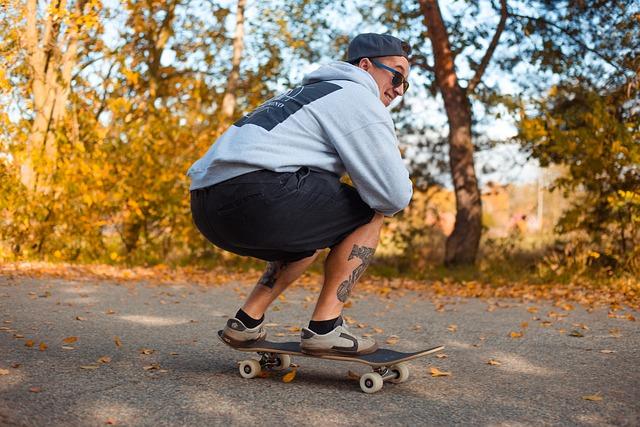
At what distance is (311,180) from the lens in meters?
3.22

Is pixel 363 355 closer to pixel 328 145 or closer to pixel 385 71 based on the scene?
pixel 328 145

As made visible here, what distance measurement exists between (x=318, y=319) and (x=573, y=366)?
56.1 inches

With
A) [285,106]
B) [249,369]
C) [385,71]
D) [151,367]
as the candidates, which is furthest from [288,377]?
[385,71]

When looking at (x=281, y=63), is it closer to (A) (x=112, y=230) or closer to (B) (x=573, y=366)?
(A) (x=112, y=230)

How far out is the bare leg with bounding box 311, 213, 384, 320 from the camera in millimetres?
3318

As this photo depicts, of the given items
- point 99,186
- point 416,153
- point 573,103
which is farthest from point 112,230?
point 573,103

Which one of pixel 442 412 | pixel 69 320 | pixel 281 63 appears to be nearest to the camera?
pixel 442 412

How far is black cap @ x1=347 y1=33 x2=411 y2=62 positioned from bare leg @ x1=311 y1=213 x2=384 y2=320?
0.78 meters

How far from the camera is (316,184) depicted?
322 cm

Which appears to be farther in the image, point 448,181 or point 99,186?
point 448,181

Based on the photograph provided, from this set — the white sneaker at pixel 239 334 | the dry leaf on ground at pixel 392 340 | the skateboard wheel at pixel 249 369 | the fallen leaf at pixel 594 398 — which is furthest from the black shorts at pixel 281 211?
the dry leaf on ground at pixel 392 340

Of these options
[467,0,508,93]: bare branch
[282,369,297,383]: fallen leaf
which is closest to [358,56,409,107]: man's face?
[282,369,297,383]: fallen leaf

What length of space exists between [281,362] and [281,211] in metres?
0.87

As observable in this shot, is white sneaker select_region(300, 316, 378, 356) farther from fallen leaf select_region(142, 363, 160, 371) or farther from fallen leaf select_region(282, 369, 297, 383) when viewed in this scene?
fallen leaf select_region(142, 363, 160, 371)
